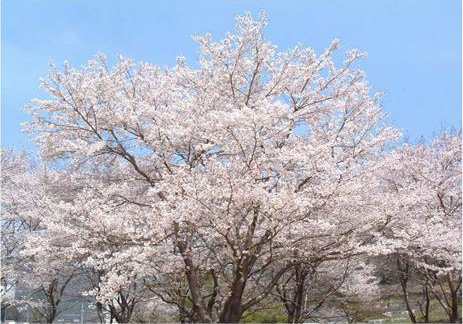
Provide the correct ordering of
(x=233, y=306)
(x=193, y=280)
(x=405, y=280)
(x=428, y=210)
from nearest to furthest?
(x=233, y=306), (x=193, y=280), (x=428, y=210), (x=405, y=280)

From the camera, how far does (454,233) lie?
36.9 ft

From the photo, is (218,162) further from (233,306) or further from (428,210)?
(428,210)

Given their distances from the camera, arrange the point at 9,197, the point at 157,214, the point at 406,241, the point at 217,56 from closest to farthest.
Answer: the point at 157,214 → the point at 406,241 → the point at 217,56 → the point at 9,197

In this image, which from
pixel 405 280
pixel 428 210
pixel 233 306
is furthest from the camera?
pixel 405 280

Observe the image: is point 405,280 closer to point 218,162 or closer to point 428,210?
point 428,210

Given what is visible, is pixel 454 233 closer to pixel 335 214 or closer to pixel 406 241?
pixel 406 241

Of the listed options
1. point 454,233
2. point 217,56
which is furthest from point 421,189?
point 217,56

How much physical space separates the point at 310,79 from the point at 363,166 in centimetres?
212

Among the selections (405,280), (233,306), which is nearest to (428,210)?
(405,280)

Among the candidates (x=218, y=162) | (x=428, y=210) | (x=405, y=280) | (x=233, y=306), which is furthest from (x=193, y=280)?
(x=405, y=280)

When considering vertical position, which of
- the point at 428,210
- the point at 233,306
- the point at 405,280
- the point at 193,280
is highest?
the point at 428,210

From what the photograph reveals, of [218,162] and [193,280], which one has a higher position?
[218,162]

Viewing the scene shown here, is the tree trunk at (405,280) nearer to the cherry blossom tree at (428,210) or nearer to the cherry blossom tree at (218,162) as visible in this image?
the cherry blossom tree at (428,210)

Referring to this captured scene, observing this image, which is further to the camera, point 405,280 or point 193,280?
point 405,280
